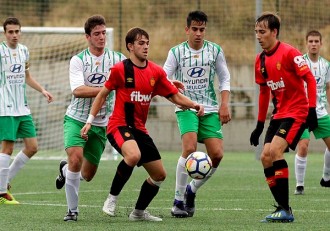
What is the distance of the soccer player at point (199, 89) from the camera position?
1084 centimetres

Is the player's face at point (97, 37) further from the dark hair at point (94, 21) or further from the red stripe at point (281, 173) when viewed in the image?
the red stripe at point (281, 173)

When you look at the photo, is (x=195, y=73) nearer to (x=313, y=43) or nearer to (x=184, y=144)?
(x=184, y=144)

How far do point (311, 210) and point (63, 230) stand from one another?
10.9 feet

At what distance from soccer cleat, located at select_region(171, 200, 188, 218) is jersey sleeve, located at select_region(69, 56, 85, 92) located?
5.61 ft

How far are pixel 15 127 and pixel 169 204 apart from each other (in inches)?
89.8

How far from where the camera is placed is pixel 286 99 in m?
9.90

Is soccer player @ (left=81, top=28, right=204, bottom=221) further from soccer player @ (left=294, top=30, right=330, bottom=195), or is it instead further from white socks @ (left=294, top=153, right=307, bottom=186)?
soccer player @ (left=294, top=30, right=330, bottom=195)

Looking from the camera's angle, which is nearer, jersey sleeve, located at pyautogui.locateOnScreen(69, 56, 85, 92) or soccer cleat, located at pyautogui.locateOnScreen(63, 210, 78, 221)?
soccer cleat, located at pyautogui.locateOnScreen(63, 210, 78, 221)

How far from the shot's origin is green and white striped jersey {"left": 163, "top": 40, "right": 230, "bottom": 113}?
11.1 metres

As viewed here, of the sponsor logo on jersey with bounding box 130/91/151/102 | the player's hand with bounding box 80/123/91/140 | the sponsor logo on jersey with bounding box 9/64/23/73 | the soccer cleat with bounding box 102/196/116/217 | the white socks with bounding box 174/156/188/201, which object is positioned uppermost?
the sponsor logo on jersey with bounding box 9/64/23/73

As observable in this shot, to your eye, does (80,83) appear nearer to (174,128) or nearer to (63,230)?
(63,230)

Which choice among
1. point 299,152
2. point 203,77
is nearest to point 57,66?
point 299,152

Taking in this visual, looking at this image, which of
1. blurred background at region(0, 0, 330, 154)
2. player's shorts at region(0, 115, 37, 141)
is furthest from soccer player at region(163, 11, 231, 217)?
blurred background at region(0, 0, 330, 154)

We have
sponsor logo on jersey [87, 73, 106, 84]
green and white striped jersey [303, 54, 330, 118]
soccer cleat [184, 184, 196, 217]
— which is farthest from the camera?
green and white striped jersey [303, 54, 330, 118]
